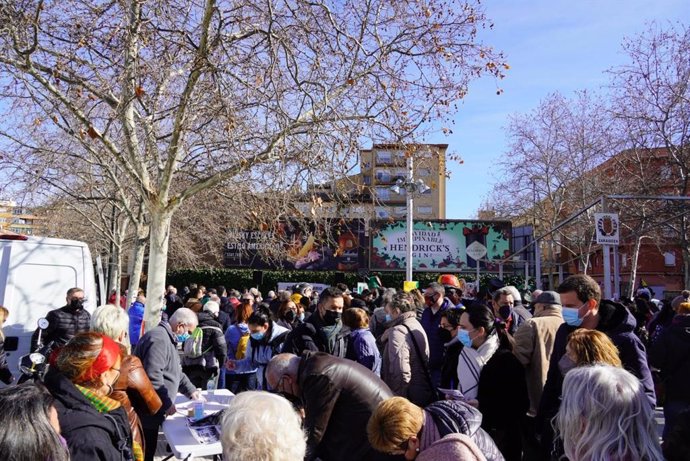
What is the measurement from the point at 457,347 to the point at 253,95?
5267 mm

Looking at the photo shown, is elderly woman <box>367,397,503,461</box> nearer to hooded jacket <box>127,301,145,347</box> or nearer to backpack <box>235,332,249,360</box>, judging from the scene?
backpack <box>235,332,249,360</box>

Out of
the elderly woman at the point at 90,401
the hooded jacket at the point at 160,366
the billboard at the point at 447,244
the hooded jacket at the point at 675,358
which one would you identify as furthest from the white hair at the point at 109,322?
the billboard at the point at 447,244

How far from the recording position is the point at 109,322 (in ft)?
15.7

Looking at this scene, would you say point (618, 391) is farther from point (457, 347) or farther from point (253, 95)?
point (253, 95)

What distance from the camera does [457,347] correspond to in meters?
6.01

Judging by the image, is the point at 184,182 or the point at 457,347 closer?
the point at 457,347

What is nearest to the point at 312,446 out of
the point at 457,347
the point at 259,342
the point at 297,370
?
the point at 297,370

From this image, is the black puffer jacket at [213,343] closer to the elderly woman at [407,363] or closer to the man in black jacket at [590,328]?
the elderly woman at [407,363]

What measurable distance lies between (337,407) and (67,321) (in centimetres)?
564

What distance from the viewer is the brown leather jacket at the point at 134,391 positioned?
402cm

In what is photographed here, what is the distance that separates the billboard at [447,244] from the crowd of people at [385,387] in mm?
32428

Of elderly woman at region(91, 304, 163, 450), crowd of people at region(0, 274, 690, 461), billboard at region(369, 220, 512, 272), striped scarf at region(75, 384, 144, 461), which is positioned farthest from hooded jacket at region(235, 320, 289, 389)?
billboard at region(369, 220, 512, 272)

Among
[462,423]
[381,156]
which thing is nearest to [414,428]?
[462,423]

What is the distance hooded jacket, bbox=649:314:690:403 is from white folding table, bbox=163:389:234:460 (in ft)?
13.7
